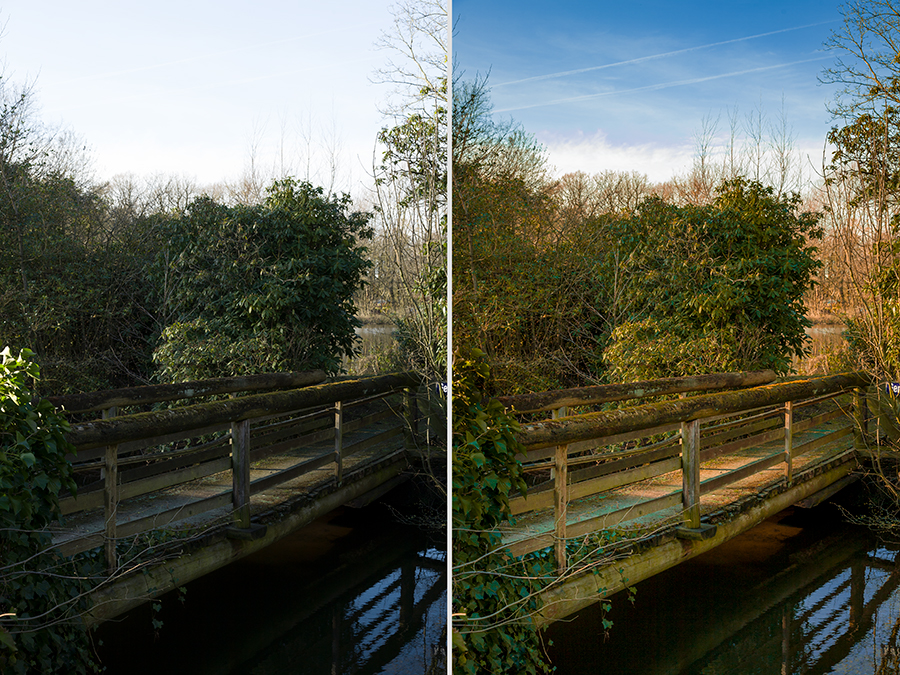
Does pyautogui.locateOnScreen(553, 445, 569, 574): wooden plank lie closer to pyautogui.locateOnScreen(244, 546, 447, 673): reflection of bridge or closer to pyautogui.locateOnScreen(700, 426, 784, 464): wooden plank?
pyautogui.locateOnScreen(244, 546, 447, 673): reflection of bridge

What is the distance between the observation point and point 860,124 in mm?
2906

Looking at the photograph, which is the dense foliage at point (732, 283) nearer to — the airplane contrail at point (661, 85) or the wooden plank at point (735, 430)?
the wooden plank at point (735, 430)

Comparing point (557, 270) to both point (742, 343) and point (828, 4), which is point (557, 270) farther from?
point (742, 343)

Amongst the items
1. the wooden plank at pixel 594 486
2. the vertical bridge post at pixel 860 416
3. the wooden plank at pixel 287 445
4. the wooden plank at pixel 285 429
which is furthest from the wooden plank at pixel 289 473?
the vertical bridge post at pixel 860 416

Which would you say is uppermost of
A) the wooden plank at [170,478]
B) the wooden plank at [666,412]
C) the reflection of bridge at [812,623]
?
the wooden plank at [666,412]

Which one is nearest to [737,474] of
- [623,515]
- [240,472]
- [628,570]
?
[623,515]

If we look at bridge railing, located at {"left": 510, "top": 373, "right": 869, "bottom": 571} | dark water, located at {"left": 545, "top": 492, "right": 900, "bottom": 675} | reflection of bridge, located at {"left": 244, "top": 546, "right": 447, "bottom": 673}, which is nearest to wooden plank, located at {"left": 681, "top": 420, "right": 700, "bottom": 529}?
bridge railing, located at {"left": 510, "top": 373, "right": 869, "bottom": 571}

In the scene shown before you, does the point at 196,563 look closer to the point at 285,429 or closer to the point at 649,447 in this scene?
the point at 285,429

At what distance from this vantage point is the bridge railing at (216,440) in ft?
8.04

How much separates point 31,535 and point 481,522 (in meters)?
1.52

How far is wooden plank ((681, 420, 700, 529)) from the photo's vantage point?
Result: 282 centimetres

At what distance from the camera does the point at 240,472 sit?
126 inches

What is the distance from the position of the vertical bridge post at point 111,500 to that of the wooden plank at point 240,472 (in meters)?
0.69

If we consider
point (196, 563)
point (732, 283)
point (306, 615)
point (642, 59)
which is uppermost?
point (642, 59)
